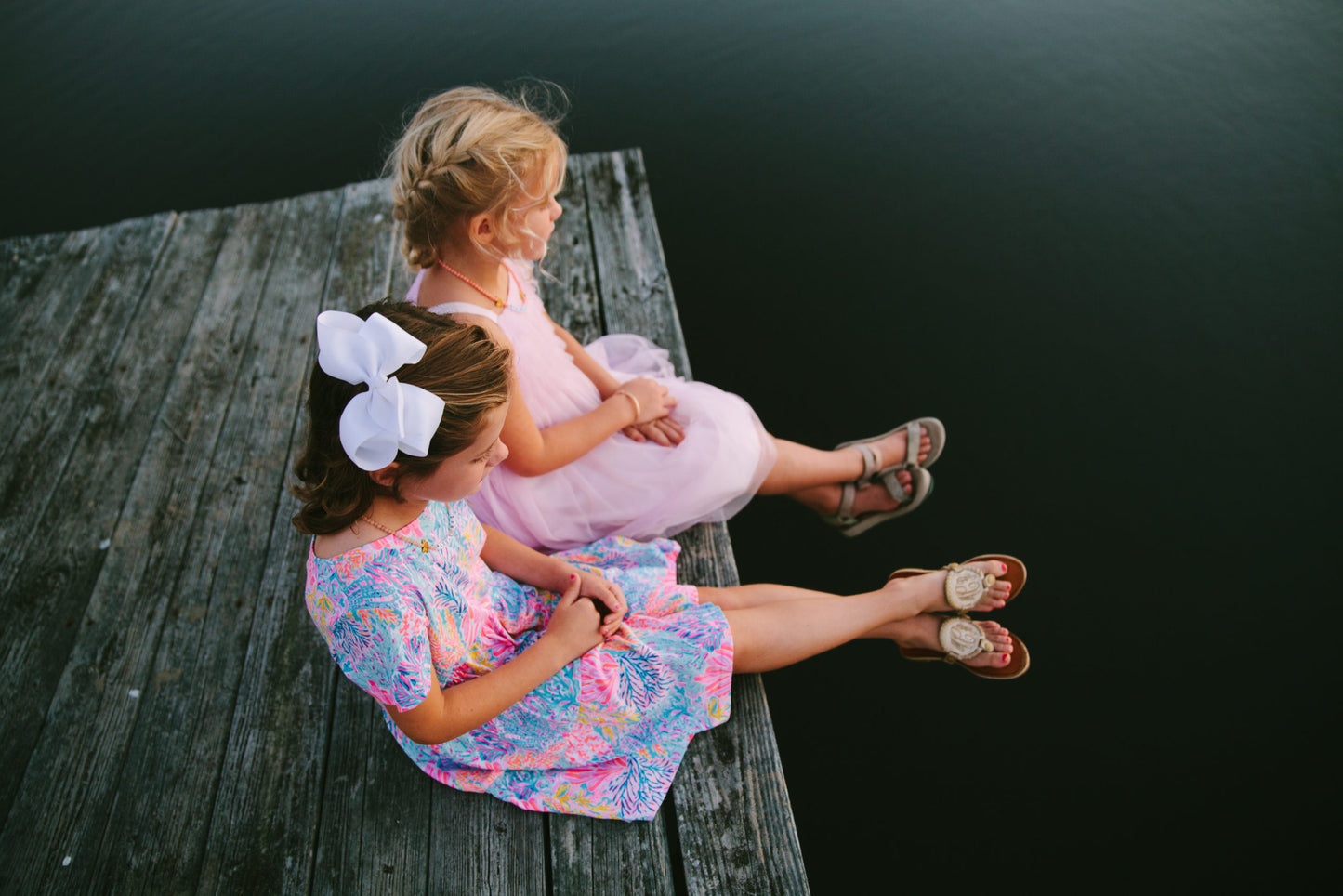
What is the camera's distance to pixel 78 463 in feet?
8.25

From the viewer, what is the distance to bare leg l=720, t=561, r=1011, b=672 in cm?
177

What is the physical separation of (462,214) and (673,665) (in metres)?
1.04

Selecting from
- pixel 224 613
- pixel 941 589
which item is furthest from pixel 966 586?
pixel 224 613

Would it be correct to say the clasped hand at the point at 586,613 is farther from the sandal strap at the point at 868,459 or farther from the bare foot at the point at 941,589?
the sandal strap at the point at 868,459

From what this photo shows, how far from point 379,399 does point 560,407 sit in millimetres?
885

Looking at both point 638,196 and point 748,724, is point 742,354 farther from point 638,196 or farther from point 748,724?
point 748,724

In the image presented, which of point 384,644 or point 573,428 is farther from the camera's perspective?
point 573,428

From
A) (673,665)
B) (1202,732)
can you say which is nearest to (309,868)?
(673,665)

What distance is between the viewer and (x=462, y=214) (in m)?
1.70

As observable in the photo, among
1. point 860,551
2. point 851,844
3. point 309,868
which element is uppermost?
point 309,868

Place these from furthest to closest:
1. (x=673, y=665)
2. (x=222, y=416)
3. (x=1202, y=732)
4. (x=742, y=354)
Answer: (x=742, y=354) < (x=222, y=416) < (x=1202, y=732) < (x=673, y=665)

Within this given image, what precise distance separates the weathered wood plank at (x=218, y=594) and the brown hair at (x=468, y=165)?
106 cm

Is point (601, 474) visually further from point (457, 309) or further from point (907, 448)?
point (907, 448)

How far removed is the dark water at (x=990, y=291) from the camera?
2342 millimetres
